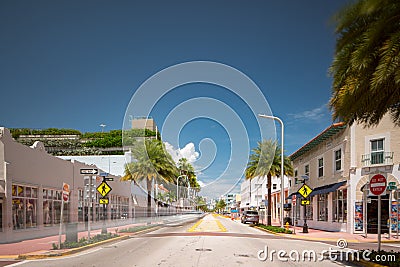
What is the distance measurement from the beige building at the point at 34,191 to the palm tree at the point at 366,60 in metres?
14.4

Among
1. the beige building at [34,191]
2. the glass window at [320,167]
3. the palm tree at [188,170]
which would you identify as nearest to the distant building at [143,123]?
the palm tree at [188,170]

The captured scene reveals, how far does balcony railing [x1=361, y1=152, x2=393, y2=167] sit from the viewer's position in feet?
101

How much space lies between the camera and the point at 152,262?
1407 centimetres

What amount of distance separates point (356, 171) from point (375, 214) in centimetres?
342

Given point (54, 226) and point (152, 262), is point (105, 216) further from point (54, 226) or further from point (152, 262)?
point (152, 262)

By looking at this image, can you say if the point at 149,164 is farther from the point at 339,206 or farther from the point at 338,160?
the point at 339,206

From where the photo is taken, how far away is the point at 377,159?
1240 inches

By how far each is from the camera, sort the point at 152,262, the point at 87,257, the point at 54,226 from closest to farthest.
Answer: the point at 152,262
the point at 87,257
the point at 54,226

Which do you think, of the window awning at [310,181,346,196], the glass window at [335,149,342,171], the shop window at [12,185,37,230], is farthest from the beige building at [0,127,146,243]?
the glass window at [335,149,342,171]

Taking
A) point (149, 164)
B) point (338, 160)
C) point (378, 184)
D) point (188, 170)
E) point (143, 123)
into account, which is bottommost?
point (188, 170)

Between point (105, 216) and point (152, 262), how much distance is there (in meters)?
30.9

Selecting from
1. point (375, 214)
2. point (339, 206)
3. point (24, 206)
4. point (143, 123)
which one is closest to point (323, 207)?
point (339, 206)

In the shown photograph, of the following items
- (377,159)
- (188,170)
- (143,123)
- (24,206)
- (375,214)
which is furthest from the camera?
(188,170)

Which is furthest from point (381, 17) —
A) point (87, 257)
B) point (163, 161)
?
point (163, 161)
